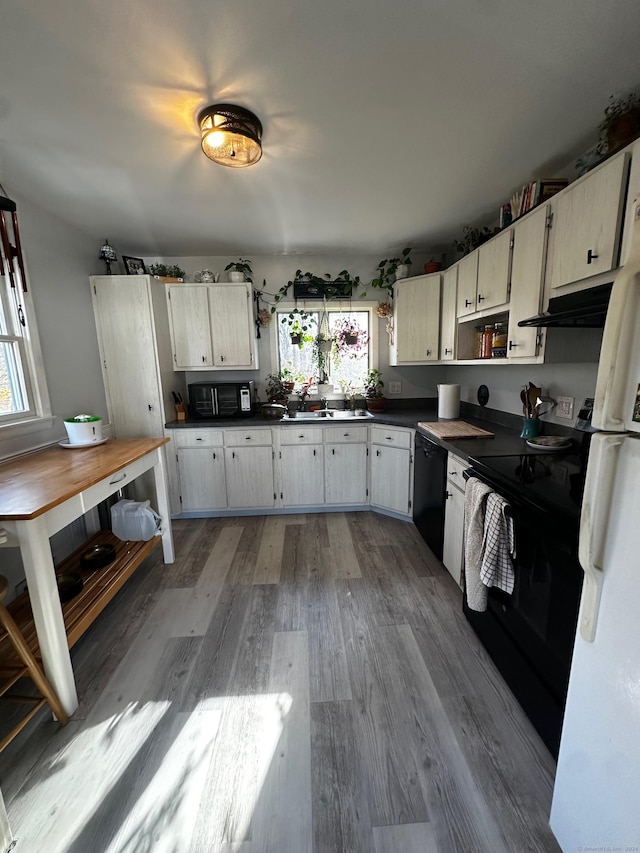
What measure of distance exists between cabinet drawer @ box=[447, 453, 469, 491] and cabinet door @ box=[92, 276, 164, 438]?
2.42m

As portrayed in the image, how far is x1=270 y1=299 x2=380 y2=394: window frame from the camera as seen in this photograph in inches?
135

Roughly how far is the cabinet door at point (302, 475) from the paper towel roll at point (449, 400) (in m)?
1.15

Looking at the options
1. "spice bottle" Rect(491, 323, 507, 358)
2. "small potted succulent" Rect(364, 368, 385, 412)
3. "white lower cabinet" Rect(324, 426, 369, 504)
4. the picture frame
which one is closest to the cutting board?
"spice bottle" Rect(491, 323, 507, 358)

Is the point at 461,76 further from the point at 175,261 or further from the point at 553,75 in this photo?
the point at 175,261

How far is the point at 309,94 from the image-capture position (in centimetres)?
136

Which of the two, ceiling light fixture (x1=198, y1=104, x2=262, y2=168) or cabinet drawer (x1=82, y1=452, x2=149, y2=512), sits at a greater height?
ceiling light fixture (x1=198, y1=104, x2=262, y2=168)

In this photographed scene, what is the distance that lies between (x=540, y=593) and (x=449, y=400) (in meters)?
1.85

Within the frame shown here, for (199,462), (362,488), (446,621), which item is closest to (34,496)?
(199,462)

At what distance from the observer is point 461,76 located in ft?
4.23

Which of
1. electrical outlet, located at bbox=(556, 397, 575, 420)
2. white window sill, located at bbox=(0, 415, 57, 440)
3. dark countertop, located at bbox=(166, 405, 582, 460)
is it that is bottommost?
dark countertop, located at bbox=(166, 405, 582, 460)

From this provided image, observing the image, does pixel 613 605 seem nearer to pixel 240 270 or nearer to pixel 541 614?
pixel 541 614

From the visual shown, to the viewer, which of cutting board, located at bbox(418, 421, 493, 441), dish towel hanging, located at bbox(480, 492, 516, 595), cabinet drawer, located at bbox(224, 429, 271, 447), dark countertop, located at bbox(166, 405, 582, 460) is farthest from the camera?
cabinet drawer, located at bbox(224, 429, 271, 447)

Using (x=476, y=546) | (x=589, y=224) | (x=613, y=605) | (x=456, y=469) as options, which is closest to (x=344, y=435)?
(x=456, y=469)

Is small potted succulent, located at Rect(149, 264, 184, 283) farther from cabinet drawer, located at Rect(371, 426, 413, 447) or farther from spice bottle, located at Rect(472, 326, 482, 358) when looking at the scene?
spice bottle, located at Rect(472, 326, 482, 358)
